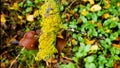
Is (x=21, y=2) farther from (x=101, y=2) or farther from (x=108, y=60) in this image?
(x=108, y=60)

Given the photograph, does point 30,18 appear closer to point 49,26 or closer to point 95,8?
point 95,8

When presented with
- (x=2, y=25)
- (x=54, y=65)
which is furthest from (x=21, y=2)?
(x=54, y=65)

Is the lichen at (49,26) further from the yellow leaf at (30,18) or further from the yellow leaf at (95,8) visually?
the yellow leaf at (95,8)

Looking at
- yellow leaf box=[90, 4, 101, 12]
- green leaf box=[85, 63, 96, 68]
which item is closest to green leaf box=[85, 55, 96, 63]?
green leaf box=[85, 63, 96, 68]

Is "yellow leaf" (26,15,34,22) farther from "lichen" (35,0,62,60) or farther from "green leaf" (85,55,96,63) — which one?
"green leaf" (85,55,96,63)

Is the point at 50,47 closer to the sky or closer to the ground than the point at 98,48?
closer to the sky

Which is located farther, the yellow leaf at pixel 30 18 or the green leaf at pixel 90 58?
the yellow leaf at pixel 30 18

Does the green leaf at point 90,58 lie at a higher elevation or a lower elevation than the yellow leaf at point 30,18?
lower

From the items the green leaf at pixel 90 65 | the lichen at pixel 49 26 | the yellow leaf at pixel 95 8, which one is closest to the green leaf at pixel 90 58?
the green leaf at pixel 90 65
